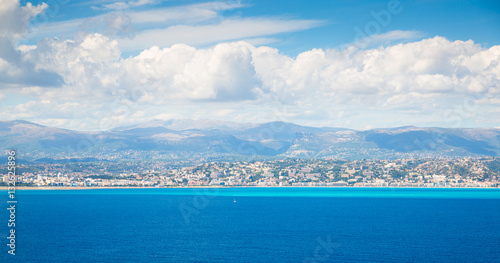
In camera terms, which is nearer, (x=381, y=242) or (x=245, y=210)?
(x=381, y=242)

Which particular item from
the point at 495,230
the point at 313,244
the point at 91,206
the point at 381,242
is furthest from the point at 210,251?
the point at 91,206

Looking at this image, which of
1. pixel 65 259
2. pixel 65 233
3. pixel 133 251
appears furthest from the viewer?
pixel 65 233

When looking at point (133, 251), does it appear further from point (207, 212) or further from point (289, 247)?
point (207, 212)

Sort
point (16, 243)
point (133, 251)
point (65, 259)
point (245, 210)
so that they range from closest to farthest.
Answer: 1. point (65, 259)
2. point (133, 251)
3. point (16, 243)
4. point (245, 210)

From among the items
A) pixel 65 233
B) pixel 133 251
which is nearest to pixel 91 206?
pixel 65 233

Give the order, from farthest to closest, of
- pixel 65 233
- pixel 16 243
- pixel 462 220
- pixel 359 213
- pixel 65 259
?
pixel 359 213 → pixel 462 220 → pixel 65 233 → pixel 16 243 → pixel 65 259

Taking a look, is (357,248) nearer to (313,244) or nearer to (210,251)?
(313,244)

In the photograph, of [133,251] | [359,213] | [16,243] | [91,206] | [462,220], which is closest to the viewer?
[133,251]

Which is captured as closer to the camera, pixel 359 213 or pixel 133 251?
pixel 133 251
